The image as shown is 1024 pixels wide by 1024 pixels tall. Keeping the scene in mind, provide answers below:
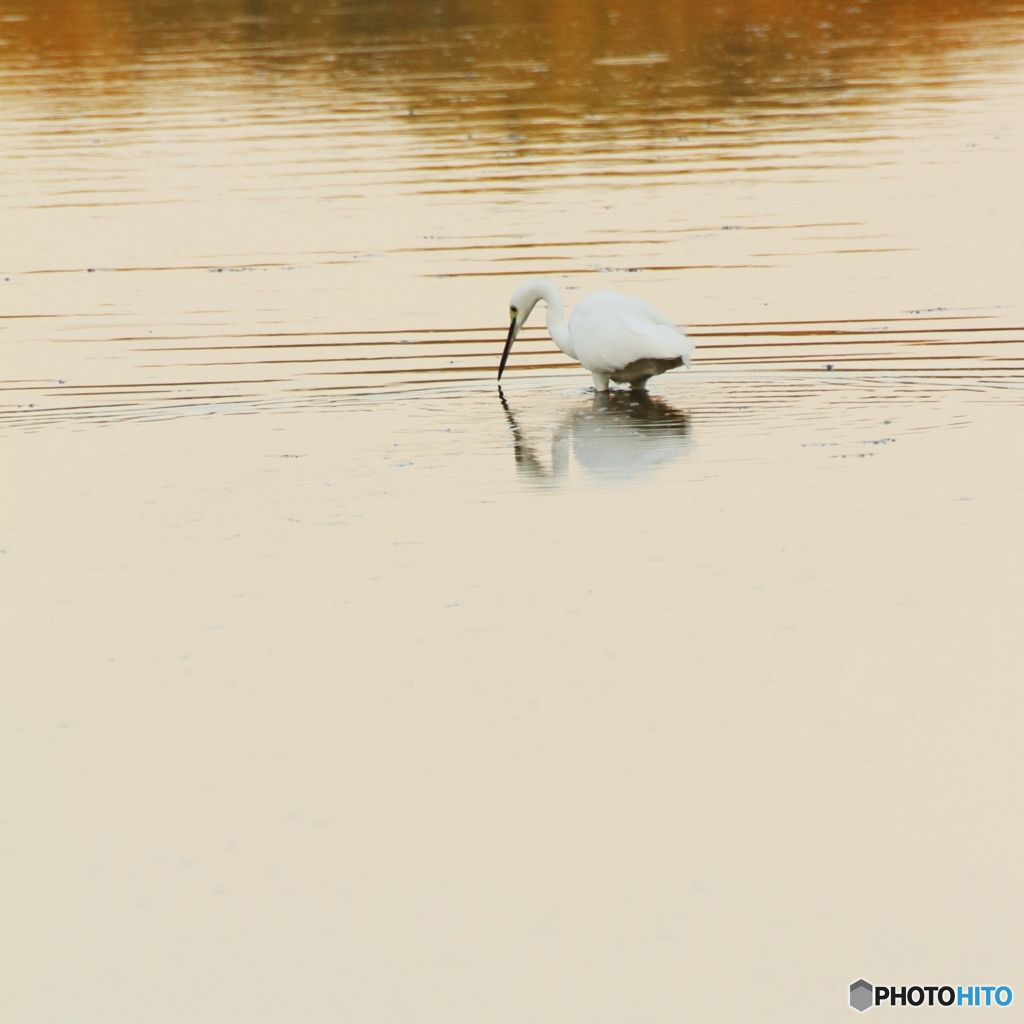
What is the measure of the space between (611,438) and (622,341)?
2.73ft

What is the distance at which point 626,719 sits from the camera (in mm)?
7133

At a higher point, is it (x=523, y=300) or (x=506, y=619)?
(x=523, y=300)

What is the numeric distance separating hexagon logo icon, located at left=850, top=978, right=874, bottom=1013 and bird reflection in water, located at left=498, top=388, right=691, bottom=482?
5.06 metres

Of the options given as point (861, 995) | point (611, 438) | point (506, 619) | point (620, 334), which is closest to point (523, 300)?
point (620, 334)

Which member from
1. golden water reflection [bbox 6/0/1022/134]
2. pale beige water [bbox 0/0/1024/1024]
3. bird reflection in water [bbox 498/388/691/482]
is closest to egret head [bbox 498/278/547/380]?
pale beige water [bbox 0/0/1024/1024]

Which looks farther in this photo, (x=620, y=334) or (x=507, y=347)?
(x=507, y=347)

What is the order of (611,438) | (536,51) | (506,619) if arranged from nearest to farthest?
(506,619) < (611,438) < (536,51)

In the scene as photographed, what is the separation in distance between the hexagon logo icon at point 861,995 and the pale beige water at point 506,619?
3 centimetres

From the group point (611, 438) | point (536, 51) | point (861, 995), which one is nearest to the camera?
point (861, 995)

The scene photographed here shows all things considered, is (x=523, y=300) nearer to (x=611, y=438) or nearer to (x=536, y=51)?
(x=611, y=438)

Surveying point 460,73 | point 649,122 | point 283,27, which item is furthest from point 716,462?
point 283,27

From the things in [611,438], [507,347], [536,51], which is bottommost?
[536,51]

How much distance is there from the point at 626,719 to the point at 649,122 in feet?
67.2

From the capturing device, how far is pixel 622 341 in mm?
11875
